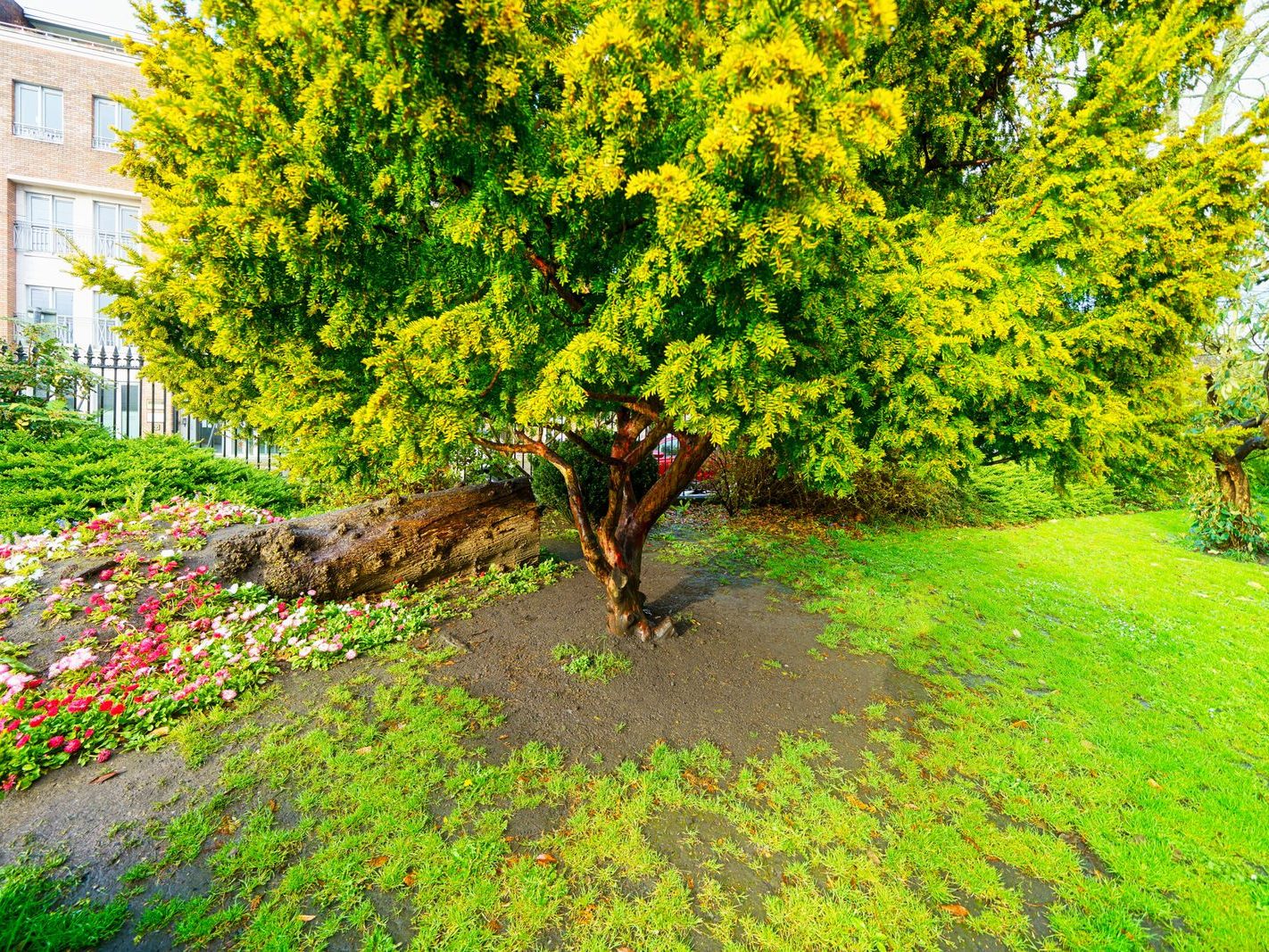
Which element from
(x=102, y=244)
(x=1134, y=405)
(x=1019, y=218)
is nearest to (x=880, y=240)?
(x=1019, y=218)

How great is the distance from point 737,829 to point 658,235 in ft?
9.94

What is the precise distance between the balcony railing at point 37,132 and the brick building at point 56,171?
26 mm

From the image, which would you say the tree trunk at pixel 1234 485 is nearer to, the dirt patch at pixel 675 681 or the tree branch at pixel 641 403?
the dirt patch at pixel 675 681

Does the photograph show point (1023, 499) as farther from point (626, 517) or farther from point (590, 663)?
point (590, 663)

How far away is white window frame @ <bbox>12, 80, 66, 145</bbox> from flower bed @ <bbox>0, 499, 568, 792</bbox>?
796 inches

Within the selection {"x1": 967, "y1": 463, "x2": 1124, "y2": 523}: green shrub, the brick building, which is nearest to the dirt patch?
{"x1": 967, "y1": 463, "x2": 1124, "y2": 523}: green shrub

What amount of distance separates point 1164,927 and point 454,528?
5.73m

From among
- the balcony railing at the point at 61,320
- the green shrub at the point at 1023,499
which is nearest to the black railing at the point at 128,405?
the balcony railing at the point at 61,320

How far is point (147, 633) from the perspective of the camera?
13.2ft

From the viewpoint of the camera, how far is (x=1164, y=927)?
2418 millimetres

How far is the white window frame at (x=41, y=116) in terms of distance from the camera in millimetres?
16375

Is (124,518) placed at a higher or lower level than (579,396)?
lower

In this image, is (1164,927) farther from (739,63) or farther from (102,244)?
(102,244)

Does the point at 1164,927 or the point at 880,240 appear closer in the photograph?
the point at 1164,927
